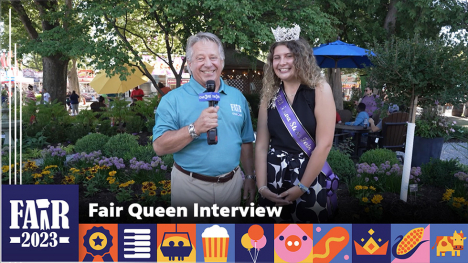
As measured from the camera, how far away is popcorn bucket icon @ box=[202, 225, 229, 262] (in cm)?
227

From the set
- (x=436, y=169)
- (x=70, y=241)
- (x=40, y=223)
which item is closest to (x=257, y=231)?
(x=70, y=241)

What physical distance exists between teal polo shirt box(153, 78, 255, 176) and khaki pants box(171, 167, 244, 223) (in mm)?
70

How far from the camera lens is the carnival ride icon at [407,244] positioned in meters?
2.31

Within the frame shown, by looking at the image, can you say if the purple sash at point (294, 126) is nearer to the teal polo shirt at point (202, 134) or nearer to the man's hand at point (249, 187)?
the teal polo shirt at point (202, 134)

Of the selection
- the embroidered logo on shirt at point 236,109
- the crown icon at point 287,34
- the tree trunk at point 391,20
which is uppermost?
the tree trunk at point 391,20

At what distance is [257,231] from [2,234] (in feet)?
4.51

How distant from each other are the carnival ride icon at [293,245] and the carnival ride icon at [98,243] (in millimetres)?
947

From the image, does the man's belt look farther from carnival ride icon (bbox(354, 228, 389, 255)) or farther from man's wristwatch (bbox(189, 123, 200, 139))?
carnival ride icon (bbox(354, 228, 389, 255))

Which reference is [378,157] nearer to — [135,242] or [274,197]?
[274,197]

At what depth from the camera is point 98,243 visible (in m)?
2.24

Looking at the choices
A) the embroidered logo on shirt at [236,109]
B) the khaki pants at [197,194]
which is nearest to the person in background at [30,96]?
the khaki pants at [197,194]

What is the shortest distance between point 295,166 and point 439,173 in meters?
3.40

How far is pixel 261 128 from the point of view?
2.41 m

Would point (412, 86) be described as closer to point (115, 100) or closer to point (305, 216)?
point (305, 216)
